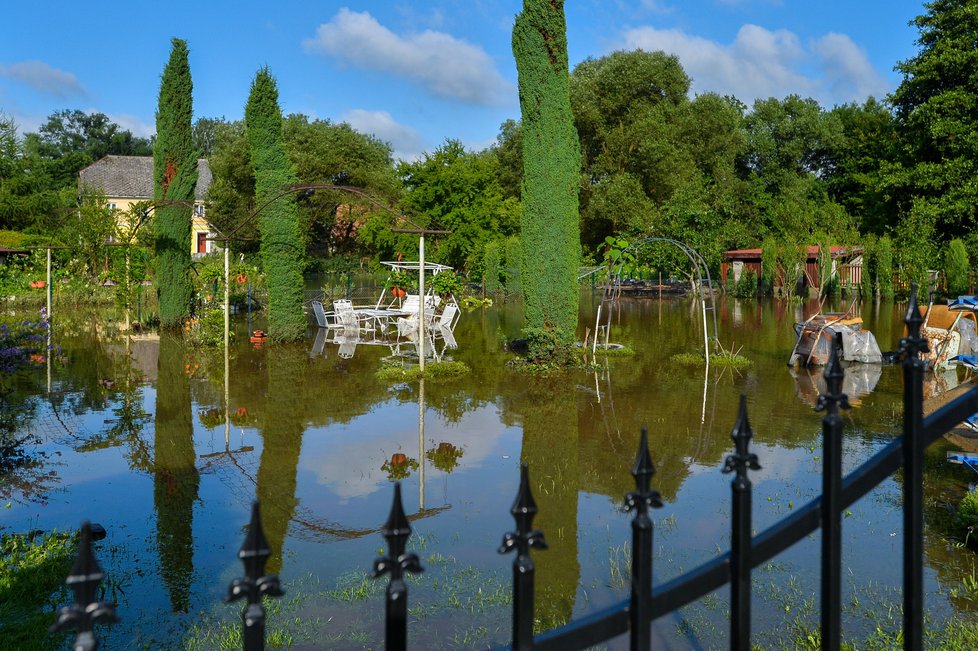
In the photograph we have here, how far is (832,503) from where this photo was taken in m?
1.67

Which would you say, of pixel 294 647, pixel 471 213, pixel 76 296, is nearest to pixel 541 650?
pixel 294 647

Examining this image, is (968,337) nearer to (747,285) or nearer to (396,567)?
(396,567)

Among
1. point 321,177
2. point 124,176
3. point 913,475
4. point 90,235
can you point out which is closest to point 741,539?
point 913,475

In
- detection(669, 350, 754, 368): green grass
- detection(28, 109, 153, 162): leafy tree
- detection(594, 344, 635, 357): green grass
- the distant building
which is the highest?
detection(28, 109, 153, 162): leafy tree

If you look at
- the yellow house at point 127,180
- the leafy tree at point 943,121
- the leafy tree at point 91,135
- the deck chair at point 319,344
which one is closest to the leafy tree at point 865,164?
the leafy tree at point 943,121

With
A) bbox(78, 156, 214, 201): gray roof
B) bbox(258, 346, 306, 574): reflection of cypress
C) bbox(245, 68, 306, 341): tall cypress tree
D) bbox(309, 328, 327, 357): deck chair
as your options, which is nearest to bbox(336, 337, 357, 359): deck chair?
bbox(309, 328, 327, 357): deck chair

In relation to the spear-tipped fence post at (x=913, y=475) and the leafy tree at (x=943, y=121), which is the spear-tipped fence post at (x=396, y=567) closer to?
the spear-tipped fence post at (x=913, y=475)

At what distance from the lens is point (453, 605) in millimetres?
4691

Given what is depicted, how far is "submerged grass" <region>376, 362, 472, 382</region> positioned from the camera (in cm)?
1295

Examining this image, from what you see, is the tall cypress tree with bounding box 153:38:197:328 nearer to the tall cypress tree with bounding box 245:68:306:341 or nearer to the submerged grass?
the tall cypress tree with bounding box 245:68:306:341

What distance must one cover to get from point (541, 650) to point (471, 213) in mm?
30274

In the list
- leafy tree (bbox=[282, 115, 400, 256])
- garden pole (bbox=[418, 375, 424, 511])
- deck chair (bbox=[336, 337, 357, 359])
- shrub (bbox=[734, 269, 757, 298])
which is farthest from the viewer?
A: leafy tree (bbox=[282, 115, 400, 256])

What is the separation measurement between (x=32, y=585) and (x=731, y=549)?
4.69m

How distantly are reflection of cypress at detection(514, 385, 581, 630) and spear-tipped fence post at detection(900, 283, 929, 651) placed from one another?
9.56 ft
